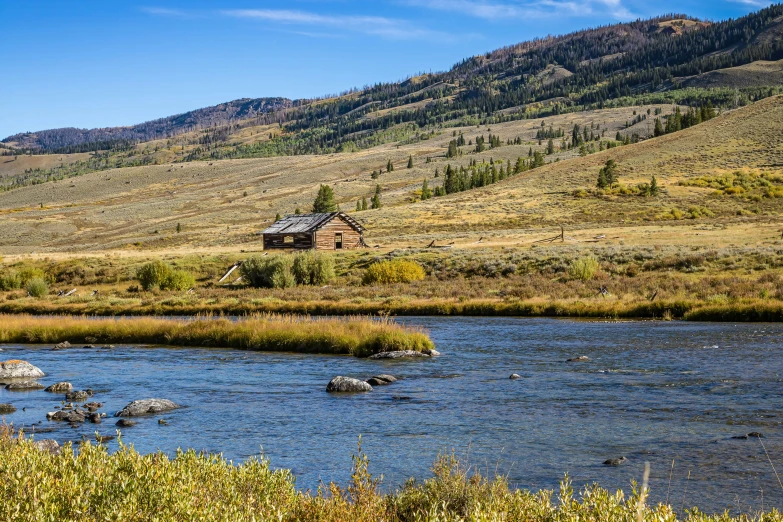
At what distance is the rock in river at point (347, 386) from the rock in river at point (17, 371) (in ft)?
31.7

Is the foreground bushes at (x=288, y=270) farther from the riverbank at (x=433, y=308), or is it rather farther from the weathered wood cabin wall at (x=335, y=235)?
the weathered wood cabin wall at (x=335, y=235)

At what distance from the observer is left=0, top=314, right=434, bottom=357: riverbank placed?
88.7ft

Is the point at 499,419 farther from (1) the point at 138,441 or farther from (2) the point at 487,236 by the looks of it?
(2) the point at 487,236

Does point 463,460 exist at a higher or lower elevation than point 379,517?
lower

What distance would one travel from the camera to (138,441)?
586 inches

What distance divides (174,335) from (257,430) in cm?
1663

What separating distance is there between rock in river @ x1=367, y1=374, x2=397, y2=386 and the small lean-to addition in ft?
166

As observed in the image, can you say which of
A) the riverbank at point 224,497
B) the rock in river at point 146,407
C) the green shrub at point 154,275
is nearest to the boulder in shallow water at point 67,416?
the rock in river at point 146,407

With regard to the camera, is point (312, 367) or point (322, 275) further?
point (322, 275)

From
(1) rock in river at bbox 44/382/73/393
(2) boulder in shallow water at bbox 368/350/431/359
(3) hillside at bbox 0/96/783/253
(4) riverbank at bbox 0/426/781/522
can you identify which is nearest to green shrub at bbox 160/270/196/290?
(3) hillside at bbox 0/96/783/253

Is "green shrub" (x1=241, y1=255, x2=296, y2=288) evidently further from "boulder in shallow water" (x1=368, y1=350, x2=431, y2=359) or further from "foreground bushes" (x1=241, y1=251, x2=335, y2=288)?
"boulder in shallow water" (x1=368, y1=350, x2=431, y2=359)

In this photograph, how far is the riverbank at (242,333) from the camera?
2705 cm

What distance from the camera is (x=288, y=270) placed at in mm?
53156

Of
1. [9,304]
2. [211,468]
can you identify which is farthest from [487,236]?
[211,468]
